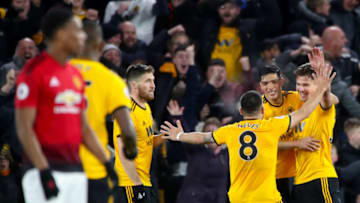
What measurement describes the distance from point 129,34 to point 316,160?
15.9 ft

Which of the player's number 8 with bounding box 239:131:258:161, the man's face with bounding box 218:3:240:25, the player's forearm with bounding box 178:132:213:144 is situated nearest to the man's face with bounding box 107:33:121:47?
the man's face with bounding box 218:3:240:25

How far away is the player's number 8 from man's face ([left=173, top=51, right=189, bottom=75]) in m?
4.12

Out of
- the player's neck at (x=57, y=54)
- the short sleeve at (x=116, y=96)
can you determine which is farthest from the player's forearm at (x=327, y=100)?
the player's neck at (x=57, y=54)

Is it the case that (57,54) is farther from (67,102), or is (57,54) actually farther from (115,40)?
(115,40)

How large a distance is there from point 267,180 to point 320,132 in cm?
88

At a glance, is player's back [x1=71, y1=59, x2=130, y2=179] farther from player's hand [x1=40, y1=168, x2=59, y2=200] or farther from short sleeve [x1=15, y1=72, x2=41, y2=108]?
player's hand [x1=40, y1=168, x2=59, y2=200]

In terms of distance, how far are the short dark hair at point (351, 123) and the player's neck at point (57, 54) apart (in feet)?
19.7

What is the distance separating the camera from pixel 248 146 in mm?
6832

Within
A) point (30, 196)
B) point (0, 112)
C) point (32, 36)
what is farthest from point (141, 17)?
point (30, 196)

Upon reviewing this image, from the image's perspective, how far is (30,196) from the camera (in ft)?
14.6

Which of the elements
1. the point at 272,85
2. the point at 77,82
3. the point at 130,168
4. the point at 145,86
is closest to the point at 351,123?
the point at 272,85

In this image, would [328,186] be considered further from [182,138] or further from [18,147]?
[18,147]

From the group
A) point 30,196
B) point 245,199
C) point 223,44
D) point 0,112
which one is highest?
point 223,44

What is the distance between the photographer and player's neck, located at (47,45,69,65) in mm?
4559
